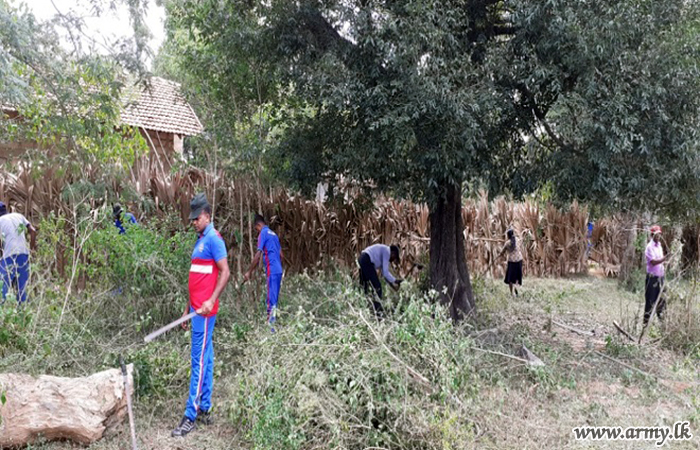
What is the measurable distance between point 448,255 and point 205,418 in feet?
16.0

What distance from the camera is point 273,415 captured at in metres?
4.14

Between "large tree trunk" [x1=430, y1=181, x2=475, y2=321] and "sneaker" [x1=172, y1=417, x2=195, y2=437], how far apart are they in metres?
4.78

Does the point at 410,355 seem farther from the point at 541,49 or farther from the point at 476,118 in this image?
the point at 541,49

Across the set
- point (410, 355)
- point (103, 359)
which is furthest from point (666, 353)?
point (103, 359)

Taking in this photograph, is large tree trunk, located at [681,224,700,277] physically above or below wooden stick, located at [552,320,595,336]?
above

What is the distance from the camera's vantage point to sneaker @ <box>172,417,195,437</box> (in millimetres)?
4758

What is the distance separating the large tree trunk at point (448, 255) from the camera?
874 cm

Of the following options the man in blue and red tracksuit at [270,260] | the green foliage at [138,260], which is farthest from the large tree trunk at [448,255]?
the green foliage at [138,260]

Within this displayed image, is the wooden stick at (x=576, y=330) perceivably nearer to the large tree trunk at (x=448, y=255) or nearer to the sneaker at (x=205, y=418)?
the large tree trunk at (x=448, y=255)

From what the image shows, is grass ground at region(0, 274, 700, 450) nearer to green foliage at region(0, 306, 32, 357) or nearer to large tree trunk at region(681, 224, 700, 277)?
green foliage at region(0, 306, 32, 357)

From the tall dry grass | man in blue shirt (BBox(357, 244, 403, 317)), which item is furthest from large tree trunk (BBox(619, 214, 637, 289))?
man in blue shirt (BBox(357, 244, 403, 317))

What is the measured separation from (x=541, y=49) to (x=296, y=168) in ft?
11.7

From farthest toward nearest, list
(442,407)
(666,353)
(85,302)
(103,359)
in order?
1. (666,353)
2. (85,302)
3. (103,359)
4. (442,407)

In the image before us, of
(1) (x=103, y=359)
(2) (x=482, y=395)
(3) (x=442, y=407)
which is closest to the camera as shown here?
(3) (x=442, y=407)
